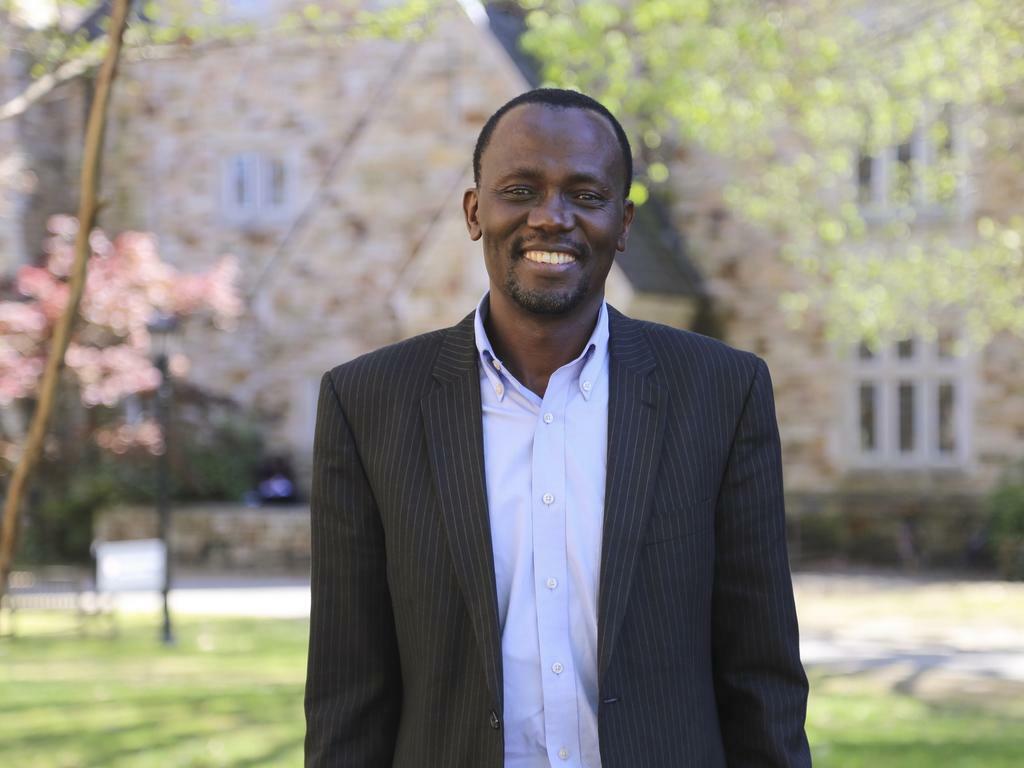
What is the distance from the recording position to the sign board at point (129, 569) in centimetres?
1413

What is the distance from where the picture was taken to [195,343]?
21.5m

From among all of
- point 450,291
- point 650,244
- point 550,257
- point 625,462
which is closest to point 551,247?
point 550,257

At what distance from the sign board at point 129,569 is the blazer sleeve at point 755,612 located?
12.0 m

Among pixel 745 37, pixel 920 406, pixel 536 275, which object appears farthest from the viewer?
pixel 920 406

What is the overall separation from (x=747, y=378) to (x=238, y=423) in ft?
60.7

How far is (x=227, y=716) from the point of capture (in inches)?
337

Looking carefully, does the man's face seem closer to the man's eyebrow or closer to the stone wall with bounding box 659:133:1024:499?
the man's eyebrow

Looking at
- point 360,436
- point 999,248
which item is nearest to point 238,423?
point 999,248

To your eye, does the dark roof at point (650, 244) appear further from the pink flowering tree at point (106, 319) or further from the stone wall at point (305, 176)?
the pink flowering tree at point (106, 319)

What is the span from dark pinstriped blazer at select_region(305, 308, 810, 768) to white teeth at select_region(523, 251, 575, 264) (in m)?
0.20

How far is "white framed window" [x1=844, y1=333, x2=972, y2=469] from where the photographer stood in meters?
17.7

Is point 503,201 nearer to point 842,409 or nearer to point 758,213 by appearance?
point 758,213

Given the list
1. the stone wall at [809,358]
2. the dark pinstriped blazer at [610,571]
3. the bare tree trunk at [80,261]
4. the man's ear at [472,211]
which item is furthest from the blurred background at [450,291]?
the dark pinstriped blazer at [610,571]

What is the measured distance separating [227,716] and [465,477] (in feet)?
21.2
